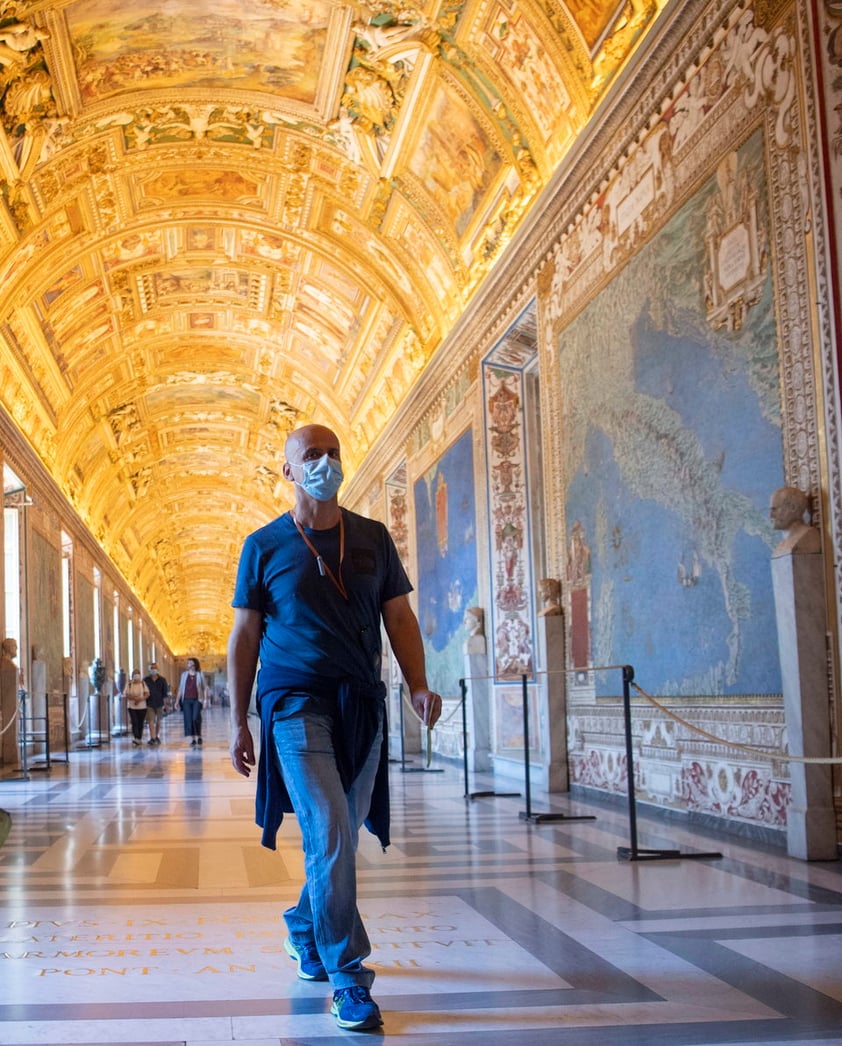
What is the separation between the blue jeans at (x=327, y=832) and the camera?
13.3 ft

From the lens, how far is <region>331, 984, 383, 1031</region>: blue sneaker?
384cm

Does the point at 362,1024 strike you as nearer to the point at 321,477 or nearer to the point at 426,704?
the point at 426,704

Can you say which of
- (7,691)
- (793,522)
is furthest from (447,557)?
(793,522)

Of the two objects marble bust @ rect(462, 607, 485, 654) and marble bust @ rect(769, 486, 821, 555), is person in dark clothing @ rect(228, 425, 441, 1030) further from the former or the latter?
marble bust @ rect(462, 607, 485, 654)

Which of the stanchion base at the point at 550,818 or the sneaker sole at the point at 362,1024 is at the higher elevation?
the sneaker sole at the point at 362,1024

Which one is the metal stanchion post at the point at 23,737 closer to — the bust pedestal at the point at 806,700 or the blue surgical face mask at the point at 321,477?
the bust pedestal at the point at 806,700

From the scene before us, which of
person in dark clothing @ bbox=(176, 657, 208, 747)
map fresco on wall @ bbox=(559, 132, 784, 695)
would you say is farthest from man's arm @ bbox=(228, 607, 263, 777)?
person in dark clothing @ bbox=(176, 657, 208, 747)

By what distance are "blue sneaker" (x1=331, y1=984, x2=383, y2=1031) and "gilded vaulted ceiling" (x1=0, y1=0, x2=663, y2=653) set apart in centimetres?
942

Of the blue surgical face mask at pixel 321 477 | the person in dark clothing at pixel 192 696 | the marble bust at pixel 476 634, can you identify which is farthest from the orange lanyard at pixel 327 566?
the person in dark clothing at pixel 192 696

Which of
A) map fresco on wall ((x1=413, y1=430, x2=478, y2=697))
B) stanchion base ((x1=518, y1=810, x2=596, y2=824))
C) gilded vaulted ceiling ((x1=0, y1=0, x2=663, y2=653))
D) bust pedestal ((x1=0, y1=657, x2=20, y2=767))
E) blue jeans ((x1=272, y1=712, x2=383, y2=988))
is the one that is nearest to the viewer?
blue jeans ((x1=272, y1=712, x2=383, y2=988))

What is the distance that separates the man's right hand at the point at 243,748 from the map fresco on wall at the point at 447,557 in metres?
13.3

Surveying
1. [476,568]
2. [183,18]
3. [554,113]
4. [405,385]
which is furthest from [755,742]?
[405,385]

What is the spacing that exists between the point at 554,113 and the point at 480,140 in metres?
2.17

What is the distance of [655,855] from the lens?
770 cm
